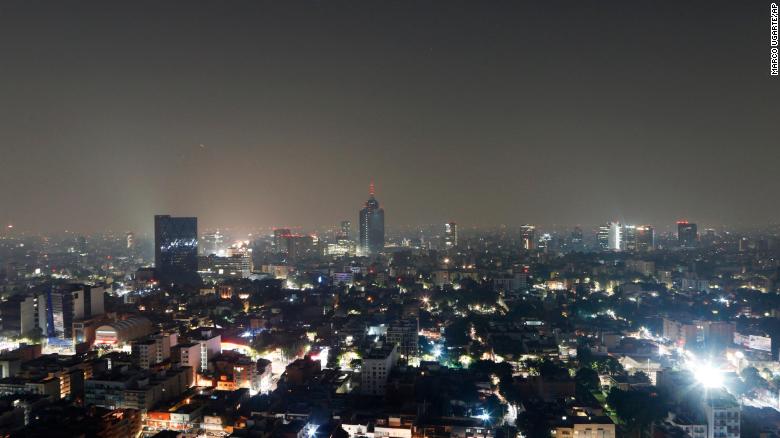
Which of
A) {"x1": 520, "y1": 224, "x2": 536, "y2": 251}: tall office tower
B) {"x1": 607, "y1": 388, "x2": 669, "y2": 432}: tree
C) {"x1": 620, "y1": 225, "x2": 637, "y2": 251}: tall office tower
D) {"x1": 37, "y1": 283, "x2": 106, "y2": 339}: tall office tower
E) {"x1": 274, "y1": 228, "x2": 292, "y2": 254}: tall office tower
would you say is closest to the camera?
{"x1": 607, "y1": 388, "x2": 669, "y2": 432}: tree

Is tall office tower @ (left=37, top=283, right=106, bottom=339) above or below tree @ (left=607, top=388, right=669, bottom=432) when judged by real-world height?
above

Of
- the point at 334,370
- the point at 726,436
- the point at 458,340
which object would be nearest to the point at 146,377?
the point at 334,370

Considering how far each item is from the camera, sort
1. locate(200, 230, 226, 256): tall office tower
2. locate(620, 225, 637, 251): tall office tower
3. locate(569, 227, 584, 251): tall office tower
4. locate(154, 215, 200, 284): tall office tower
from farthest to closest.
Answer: locate(569, 227, 584, 251): tall office tower → locate(200, 230, 226, 256): tall office tower → locate(620, 225, 637, 251): tall office tower → locate(154, 215, 200, 284): tall office tower

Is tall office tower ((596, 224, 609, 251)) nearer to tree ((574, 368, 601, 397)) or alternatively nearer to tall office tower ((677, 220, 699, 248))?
tall office tower ((677, 220, 699, 248))

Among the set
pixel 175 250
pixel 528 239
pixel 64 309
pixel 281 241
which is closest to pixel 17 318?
pixel 64 309

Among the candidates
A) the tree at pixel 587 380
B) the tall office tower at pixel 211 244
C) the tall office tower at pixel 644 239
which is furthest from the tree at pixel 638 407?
the tall office tower at pixel 211 244

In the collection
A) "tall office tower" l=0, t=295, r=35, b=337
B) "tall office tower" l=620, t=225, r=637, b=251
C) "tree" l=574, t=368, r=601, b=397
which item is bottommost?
"tree" l=574, t=368, r=601, b=397

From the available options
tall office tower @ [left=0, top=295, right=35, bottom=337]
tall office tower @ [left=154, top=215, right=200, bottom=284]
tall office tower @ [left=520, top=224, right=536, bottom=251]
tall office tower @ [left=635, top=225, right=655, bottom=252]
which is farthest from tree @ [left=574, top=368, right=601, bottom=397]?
tall office tower @ [left=520, top=224, right=536, bottom=251]

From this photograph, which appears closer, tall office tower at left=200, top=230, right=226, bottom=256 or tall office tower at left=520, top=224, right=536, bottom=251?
tall office tower at left=520, top=224, right=536, bottom=251

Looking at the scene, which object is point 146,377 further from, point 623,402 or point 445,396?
point 623,402
